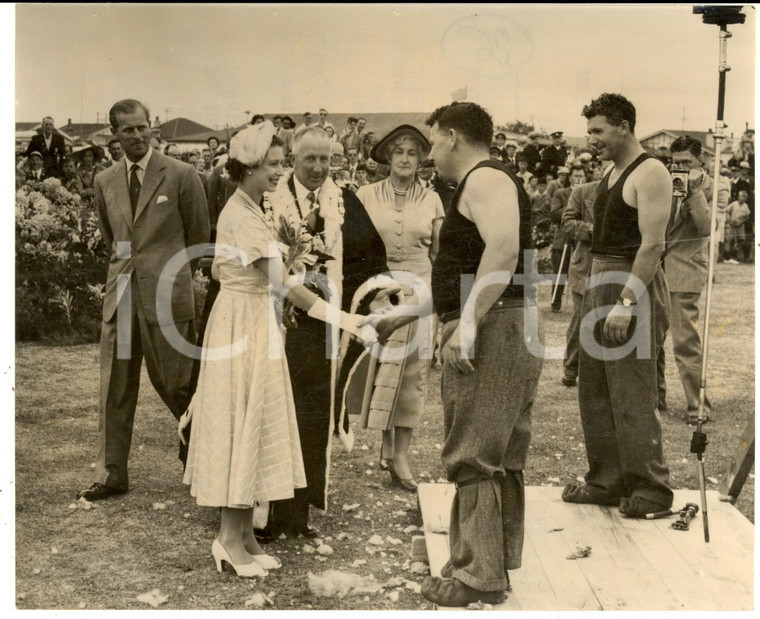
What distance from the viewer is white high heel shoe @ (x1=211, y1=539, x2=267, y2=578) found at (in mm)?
4082

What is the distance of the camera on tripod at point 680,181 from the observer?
15.8 ft

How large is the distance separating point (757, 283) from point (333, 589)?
9.13ft

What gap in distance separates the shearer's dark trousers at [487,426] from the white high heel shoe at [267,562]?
1025 mm

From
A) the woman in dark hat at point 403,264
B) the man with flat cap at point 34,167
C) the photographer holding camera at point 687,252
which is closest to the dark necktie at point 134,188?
the man with flat cap at point 34,167

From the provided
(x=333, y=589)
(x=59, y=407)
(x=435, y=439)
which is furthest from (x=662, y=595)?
(x=59, y=407)

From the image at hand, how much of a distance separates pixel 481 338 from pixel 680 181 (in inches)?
79.5

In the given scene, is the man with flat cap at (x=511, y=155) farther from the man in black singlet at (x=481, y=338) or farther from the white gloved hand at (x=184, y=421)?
the white gloved hand at (x=184, y=421)

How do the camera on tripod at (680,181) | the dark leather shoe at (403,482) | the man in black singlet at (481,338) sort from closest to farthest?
the man in black singlet at (481,338), the camera on tripod at (680,181), the dark leather shoe at (403,482)

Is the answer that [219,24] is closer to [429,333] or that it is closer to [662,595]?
[429,333]

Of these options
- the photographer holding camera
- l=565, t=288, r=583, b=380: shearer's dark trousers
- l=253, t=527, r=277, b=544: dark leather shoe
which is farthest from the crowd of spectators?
l=253, t=527, r=277, b=544: dark leather shoe

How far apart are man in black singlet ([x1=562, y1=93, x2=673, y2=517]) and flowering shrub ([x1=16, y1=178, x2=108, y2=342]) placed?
9.10 ft

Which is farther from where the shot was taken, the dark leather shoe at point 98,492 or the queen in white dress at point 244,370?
the dark leather shoe at point 98,492

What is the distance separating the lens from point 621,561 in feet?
13.4

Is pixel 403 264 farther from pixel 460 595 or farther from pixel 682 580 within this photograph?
pixel 682 580
